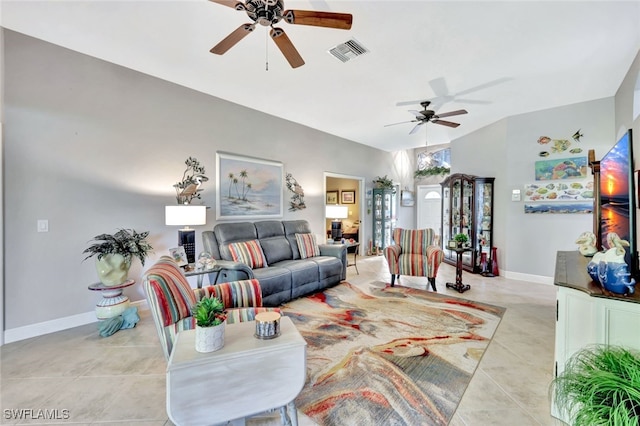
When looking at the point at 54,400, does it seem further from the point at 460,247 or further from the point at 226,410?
the point at 460,247

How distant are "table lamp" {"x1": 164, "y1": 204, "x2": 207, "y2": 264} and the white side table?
2.30ft

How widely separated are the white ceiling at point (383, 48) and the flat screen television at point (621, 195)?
1306 mm

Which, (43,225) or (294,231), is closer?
(43,225)

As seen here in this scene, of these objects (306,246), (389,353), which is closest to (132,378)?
(389,353)

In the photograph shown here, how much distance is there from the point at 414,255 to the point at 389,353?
88.6 inches

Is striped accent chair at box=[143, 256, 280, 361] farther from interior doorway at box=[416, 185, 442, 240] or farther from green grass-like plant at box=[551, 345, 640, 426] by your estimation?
interior doorway at box=[416, 185, 442, 240]

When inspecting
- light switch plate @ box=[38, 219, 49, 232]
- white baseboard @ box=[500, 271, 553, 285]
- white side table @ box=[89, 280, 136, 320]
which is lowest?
white baseboard @ box=[500, 271, 553, 285]

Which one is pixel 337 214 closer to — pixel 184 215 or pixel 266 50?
pixel 184 215

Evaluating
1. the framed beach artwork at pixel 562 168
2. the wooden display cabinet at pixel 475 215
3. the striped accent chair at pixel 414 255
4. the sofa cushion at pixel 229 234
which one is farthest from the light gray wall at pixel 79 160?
the framed beach artwork at pixel 562 168

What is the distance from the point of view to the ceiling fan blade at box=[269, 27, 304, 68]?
1974 mm

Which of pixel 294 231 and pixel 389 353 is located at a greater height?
pixel 294 231

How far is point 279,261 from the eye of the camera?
4.07m

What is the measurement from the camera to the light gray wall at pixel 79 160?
8.73 ft

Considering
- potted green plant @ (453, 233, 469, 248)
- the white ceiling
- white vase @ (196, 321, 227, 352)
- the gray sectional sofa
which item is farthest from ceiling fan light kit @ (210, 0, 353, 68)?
potted green plant @ (453, 233, 469, 248)
